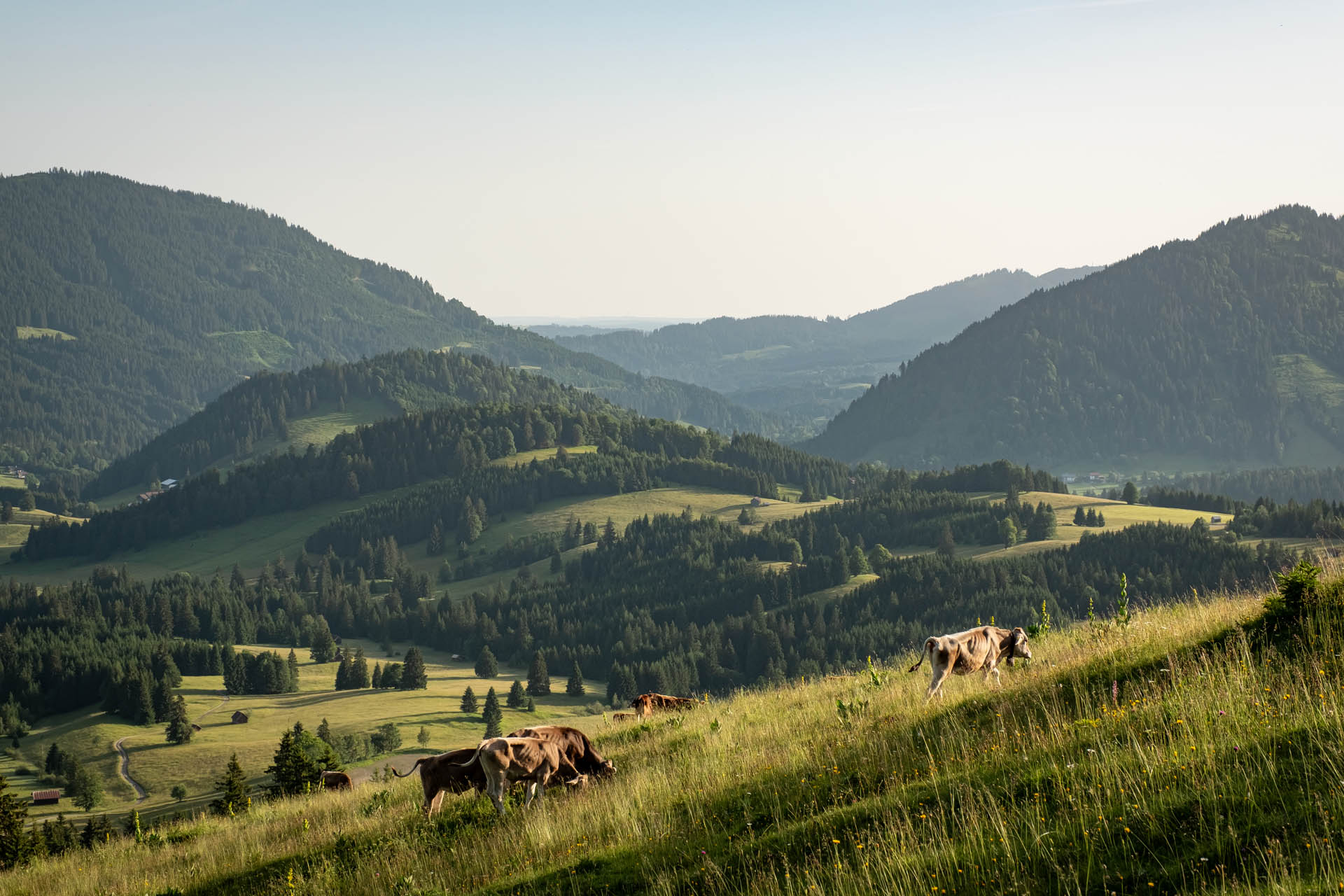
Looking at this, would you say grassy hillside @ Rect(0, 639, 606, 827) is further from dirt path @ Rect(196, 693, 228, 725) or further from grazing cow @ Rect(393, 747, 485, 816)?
grazing cow @ Rect(393, 747, 485, 816)

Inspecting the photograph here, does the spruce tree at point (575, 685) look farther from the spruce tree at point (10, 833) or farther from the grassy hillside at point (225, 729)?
the spruce tree at point (10, 833)

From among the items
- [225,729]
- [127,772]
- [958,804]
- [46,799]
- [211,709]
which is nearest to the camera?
[958,804]

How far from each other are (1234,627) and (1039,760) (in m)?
5.58

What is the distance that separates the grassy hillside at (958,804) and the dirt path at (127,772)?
12432 cm

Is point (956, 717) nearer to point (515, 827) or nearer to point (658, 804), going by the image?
point (658, 804)

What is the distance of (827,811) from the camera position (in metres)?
12.8

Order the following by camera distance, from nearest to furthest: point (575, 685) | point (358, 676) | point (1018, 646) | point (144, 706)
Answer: point (1018, 646)
point (144, 706)
point (575, 685)
point (358, 676)

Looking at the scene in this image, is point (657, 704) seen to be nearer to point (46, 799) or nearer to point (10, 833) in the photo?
point (10, 833)

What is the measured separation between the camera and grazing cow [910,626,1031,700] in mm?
18531

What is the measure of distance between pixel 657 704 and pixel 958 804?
1918 cm

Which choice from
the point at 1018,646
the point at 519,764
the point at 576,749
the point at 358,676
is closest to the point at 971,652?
the point at 1018,646

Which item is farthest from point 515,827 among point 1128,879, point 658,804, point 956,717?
point 1128,879

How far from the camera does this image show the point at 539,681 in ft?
611

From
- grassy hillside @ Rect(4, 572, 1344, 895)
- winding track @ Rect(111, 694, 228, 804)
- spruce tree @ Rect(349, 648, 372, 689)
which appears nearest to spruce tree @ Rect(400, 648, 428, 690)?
spruce tree @ Rect(349, 648, 372, 689)
